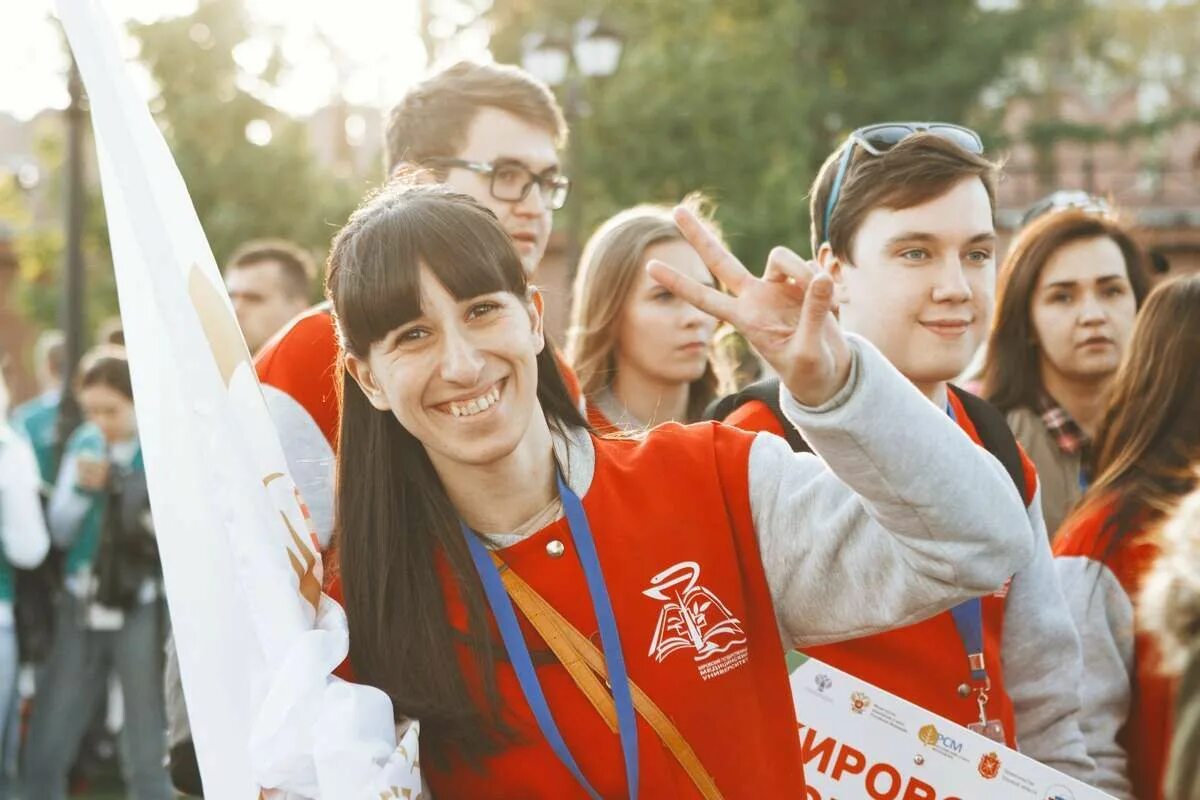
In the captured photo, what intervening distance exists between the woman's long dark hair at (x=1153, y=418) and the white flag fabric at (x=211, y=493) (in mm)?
1845

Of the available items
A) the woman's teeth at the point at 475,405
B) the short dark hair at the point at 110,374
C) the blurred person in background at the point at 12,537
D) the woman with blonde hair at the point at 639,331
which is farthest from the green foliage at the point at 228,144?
the woman's teeth at the point at 475,405

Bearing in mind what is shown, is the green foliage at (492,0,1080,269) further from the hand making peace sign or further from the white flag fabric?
the hand making peace sign

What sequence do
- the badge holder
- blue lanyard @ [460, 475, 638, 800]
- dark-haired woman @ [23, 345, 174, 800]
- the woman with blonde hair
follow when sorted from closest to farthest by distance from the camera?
blue lanyard @ [460, 475, 638, 800]
the badge holder
the woman with blonde hair
dark-haired woman @ [23, 345, 174, 800]

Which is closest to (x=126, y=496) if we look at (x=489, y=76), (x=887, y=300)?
(x=489, y=76)

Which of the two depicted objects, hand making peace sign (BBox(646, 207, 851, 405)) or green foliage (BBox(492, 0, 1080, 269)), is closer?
hand making peace sign (BBox(646, 207, 851, 405))

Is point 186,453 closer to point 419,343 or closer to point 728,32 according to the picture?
point 419,343

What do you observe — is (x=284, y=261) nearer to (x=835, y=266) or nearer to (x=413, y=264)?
(x=835, y=266)

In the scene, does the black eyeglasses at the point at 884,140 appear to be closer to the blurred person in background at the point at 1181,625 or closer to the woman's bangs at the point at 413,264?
the woman's bangs at the point at 413,264

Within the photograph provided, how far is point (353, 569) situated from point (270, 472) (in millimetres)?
213

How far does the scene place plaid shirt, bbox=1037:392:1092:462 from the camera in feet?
14.0

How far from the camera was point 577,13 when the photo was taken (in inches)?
789

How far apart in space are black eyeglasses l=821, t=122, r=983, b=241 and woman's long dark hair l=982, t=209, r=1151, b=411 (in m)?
1.39

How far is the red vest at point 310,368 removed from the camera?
325 cm

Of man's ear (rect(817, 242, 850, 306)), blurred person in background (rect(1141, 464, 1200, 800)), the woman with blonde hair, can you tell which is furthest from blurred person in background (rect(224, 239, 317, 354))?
blurred person in background (rect(1141, 464, 1200, 800))
